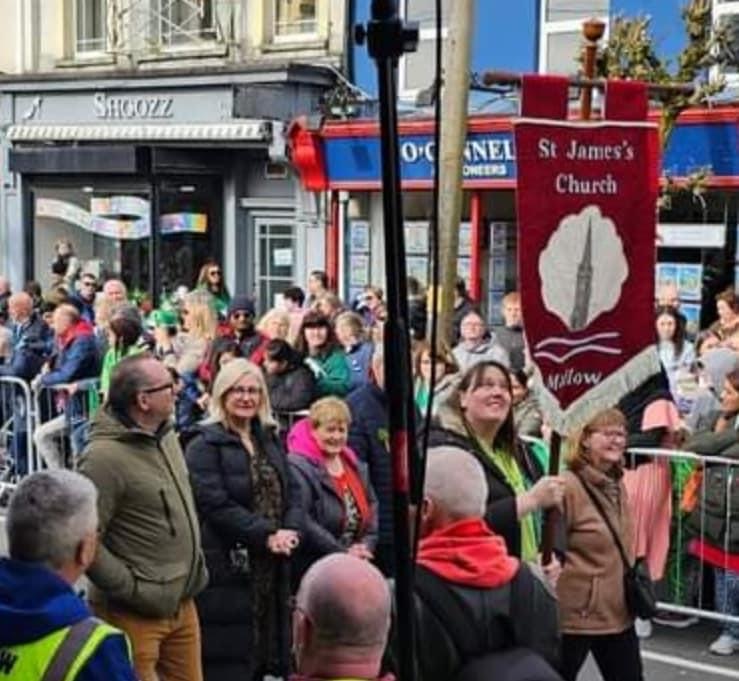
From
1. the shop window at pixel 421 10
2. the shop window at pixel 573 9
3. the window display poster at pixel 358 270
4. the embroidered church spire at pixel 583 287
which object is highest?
the shop window at pixel 421 10

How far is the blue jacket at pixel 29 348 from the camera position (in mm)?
11008

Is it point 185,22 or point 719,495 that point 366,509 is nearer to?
point 719,495

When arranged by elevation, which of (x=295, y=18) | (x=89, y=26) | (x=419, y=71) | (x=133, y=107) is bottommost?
(x=133, y=107)

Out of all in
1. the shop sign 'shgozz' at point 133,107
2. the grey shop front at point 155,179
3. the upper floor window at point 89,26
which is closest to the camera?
the grey shop front at point 155,179

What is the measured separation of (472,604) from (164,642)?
5.83ft

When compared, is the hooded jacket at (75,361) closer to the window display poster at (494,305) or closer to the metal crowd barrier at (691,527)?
the metal crowd barrier at (691,527)

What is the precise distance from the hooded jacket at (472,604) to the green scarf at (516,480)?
4.08ft

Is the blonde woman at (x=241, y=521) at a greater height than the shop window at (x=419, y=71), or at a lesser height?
lesser

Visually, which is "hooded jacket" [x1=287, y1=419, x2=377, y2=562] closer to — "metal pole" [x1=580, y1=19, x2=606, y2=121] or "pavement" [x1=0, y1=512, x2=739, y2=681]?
"pavement" [x1=0, y1=512, x2=739, y2=681]

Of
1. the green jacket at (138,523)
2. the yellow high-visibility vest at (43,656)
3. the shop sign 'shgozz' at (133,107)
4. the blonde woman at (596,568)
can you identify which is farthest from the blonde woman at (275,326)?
the shop sign 'shgozz' at (133,107)

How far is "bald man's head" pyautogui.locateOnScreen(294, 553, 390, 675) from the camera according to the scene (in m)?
3.02

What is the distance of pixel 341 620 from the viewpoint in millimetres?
3027

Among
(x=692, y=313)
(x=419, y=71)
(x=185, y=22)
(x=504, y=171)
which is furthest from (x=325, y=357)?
(x=185, y=22)

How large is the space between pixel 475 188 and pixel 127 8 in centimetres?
598
